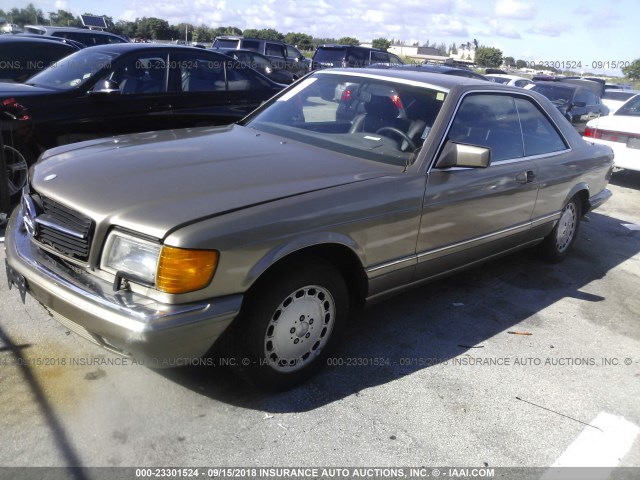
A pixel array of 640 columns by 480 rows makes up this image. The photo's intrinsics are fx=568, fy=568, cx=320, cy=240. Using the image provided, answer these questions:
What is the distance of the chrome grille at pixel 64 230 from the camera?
2656mm

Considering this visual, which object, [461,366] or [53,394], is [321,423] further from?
[53,394]

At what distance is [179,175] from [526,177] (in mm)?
2682

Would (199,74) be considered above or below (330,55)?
below

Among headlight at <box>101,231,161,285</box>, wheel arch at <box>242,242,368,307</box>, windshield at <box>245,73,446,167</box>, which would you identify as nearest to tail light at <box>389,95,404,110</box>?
windshield at <box>245,73,446,167</box>

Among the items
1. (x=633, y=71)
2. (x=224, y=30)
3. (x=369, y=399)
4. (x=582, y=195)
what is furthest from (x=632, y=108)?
(x=224, y=30)

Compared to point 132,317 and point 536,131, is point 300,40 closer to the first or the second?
point 536,131

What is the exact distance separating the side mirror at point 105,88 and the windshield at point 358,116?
2280 millimetres

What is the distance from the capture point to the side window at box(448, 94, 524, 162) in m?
3.90

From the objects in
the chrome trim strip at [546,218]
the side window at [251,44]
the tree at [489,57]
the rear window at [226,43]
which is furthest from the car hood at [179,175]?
the tree at [489,57]

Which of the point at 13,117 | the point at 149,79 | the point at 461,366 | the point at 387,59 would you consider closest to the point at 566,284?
the point at 461,366

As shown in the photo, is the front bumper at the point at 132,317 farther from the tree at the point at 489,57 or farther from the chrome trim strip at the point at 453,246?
the tree at the point at 489,57

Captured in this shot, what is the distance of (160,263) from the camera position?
8.08ft

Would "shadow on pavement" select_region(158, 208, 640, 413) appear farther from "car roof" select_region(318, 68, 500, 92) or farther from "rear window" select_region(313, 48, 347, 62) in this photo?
"rear window" select_region(313, 48, 347, 62)

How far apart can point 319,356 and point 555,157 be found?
2.85 meters
